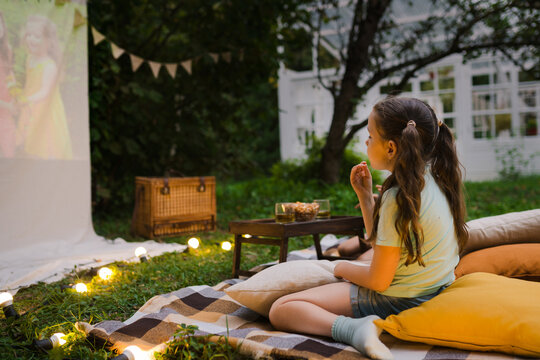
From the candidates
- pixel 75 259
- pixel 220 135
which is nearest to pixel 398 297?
pixel 75 259

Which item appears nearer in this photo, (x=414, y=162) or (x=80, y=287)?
(x=414, y=162)

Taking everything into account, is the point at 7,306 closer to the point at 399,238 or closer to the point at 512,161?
the point at 399,238

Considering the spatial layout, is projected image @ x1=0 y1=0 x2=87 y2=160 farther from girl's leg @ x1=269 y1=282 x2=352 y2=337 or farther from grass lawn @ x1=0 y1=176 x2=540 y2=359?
girl's leg @ x1=269 y1=282 x2=352 y2=337

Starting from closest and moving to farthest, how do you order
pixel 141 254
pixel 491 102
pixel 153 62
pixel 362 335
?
pixel 362 335, pixel 141 254, pixel 153 62, pixel 491 102

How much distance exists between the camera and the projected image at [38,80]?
11.9ft

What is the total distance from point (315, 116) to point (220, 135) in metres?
3.53

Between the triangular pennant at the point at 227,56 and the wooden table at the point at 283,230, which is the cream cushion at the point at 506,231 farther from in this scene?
the triangular pennant at the point at 227,56

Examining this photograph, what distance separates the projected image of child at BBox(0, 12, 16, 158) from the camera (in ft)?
11.7

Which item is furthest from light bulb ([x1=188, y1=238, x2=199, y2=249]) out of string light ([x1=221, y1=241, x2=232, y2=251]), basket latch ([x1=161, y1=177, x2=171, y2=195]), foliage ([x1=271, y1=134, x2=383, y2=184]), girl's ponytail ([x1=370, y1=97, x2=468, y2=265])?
foliage ([x1=271, y1=134, x2=383, y2=184])

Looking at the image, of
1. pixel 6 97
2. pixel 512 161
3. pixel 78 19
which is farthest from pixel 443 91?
pixel 6 97

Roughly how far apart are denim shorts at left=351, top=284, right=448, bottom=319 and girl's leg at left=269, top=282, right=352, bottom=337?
1.3 inches

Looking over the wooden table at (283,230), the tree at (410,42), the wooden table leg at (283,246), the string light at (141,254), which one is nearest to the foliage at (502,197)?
the tree at (410,42)

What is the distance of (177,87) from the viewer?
601 cm

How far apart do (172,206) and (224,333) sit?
9.18 feet
